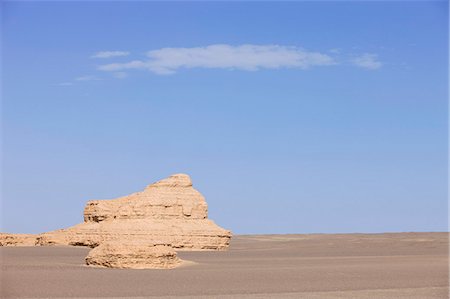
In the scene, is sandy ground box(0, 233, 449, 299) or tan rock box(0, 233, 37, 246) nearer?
sandy ground box(0, 233, 449, 299)

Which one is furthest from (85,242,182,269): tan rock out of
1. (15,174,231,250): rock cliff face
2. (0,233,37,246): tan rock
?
(0,233,37,246): tan rock

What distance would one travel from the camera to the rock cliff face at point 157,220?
48.2 m

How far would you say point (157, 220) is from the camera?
49.4m

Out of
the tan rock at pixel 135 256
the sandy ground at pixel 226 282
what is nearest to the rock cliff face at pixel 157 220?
the sandy ground at pixel 226 282

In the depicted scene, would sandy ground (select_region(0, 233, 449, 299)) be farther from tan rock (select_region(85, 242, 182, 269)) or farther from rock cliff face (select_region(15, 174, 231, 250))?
rock cliff face (select_region(15, 174, 231, 250))

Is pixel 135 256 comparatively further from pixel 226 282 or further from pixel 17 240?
pixel 17 240

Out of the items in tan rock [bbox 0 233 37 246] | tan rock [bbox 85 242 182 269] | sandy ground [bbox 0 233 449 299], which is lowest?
sandy ground [bbox 0 233 449 299]

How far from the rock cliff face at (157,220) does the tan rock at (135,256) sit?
1861 centimetres

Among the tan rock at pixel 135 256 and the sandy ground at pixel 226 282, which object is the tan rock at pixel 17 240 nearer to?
the sandy ground at pixel 226 282

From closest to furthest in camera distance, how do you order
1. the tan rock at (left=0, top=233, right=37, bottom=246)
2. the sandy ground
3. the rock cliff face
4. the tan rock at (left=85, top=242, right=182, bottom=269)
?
the sandy ground < the tan rock at (left=85, top=242, right=182, bottom=269) < the rock cliff face < the tan rock at (left=0, top=233, right=37, bottom=246)

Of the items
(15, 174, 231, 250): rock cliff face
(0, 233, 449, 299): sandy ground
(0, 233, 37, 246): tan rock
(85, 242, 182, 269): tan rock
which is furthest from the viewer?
(0, 233, 37, 246): tan rock

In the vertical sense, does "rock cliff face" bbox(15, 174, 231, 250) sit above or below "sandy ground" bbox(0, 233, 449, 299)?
above

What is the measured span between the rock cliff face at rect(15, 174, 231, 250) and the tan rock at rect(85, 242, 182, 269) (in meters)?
18.6

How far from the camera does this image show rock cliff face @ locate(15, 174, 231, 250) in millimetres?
48250
